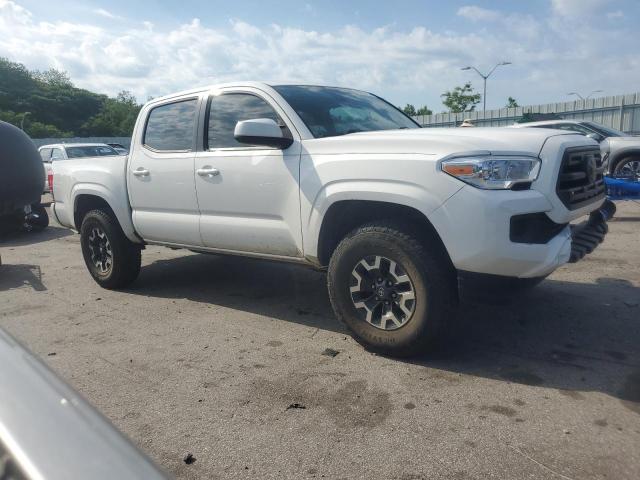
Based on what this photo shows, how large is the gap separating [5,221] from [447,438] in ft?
31.8

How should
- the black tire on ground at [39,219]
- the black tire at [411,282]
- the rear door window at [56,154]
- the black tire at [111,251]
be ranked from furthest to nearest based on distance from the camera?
the rear door window at [56,154]
the black tire on ground at [39,219]
the black tire at [111,251]
the black tire at [411,282]

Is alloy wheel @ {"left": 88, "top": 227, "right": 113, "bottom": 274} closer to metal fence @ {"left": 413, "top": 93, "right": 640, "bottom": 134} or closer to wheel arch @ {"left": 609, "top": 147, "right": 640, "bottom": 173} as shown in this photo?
wheel arch @ {"left": 609, "top": 147, "right": 640, "bottom": 173}

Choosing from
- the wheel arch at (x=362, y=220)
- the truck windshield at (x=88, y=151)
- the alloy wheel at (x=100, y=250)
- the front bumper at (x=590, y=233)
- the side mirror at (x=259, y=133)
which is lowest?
the alloy wheel at (x=100, y=250)

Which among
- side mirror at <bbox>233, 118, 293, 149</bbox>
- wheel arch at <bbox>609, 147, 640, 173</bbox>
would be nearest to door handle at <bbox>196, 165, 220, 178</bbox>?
side mirror at <bbox>233, 118, 293, 149</bbox>

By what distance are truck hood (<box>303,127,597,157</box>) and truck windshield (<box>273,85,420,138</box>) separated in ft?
1.23

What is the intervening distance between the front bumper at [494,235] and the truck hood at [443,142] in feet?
0.91

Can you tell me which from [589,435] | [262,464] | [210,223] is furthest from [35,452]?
[210,223]

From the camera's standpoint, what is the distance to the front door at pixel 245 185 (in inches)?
158

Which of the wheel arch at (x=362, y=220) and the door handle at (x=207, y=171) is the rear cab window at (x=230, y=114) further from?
the wheel arch at (x=362, y=220)

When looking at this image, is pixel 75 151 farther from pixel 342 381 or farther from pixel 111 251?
pixel 342 381

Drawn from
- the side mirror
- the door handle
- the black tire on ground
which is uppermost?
the side mirror

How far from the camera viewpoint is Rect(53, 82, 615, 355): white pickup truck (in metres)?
3.16

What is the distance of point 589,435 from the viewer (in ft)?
8.55

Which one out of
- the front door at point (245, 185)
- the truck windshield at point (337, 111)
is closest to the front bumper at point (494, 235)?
the front door at point (245, 185)
